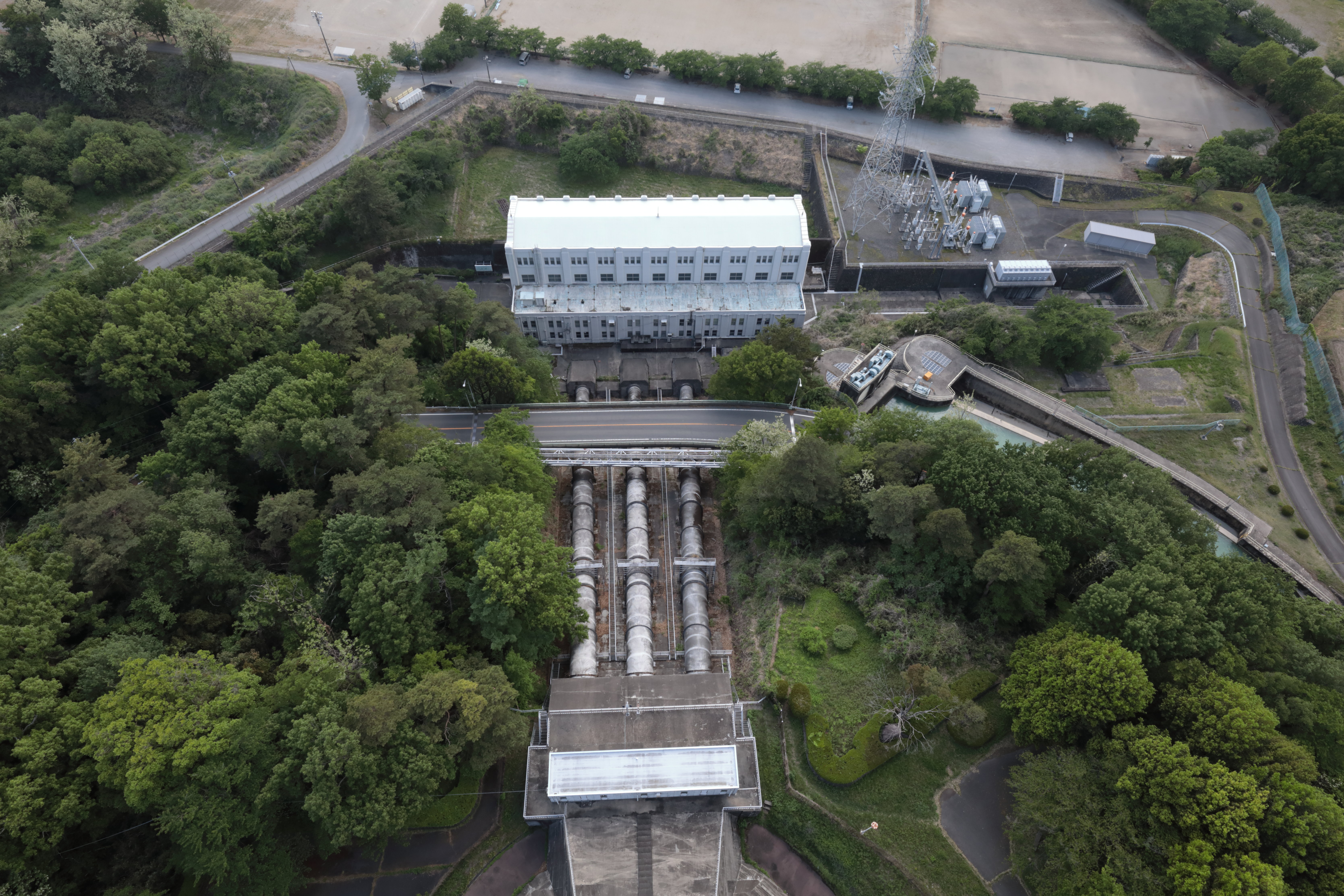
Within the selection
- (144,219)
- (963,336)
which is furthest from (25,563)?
(963,336)

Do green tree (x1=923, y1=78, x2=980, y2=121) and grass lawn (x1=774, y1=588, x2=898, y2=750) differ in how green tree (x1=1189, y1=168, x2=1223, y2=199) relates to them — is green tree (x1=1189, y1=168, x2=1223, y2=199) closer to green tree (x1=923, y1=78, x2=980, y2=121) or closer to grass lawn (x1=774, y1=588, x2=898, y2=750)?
green tree (x1=923, y1=78, x2=980, y2=121)

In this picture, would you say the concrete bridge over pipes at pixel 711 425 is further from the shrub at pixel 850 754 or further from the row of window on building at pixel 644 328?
the shrub at pixel 850 754

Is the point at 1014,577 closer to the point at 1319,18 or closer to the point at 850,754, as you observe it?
the point at 850,754

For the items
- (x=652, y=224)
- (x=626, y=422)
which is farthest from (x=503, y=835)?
(x=652, y=224)

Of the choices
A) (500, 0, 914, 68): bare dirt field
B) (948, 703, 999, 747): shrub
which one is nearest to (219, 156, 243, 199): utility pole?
(500, 0, 914, 68): bare dirt field

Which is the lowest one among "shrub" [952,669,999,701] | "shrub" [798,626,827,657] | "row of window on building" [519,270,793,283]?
"shrub" [798,626,827,657]
